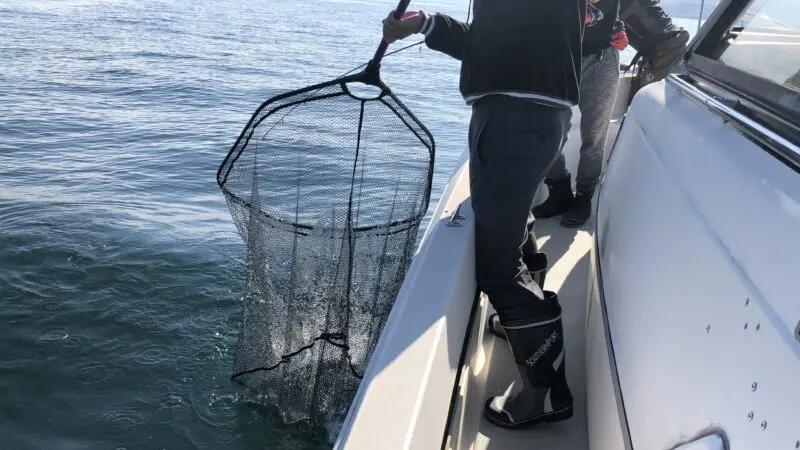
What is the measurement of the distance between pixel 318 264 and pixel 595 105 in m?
1.95

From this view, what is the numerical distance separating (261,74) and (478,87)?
48.7ft

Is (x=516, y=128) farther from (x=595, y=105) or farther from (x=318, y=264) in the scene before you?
(x=595, y=105)

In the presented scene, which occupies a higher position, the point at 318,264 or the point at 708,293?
the point at 708,293

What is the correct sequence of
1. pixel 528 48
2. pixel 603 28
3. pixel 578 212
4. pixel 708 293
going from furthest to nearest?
pixel 578 212 < pixel 603 28 < pixel 528 48 < pixel 708 293

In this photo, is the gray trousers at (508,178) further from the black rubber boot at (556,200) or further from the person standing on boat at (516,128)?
the black rubber boot at (556,200)

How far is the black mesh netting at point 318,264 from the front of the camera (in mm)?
3219

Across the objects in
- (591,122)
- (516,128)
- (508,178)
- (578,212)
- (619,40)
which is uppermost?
(619,40)

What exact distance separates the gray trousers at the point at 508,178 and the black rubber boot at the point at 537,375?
0.16ft

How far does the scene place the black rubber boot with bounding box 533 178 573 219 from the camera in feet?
13.9

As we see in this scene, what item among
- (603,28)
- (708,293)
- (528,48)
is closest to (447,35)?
(528,48)

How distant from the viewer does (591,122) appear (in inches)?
158

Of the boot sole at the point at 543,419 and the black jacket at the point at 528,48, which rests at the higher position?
the black jacket at the point at 528,48

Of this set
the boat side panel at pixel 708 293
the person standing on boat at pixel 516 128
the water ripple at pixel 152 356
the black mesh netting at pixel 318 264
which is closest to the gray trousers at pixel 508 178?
→ the person standing on boat at pixel 516 128

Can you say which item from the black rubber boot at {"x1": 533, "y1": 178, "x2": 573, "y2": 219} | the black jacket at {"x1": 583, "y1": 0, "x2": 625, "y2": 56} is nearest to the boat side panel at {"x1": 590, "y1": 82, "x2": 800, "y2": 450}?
the black jacket at {"x1": 583, "y1": 0, "x2": 625, "y2": 56}
